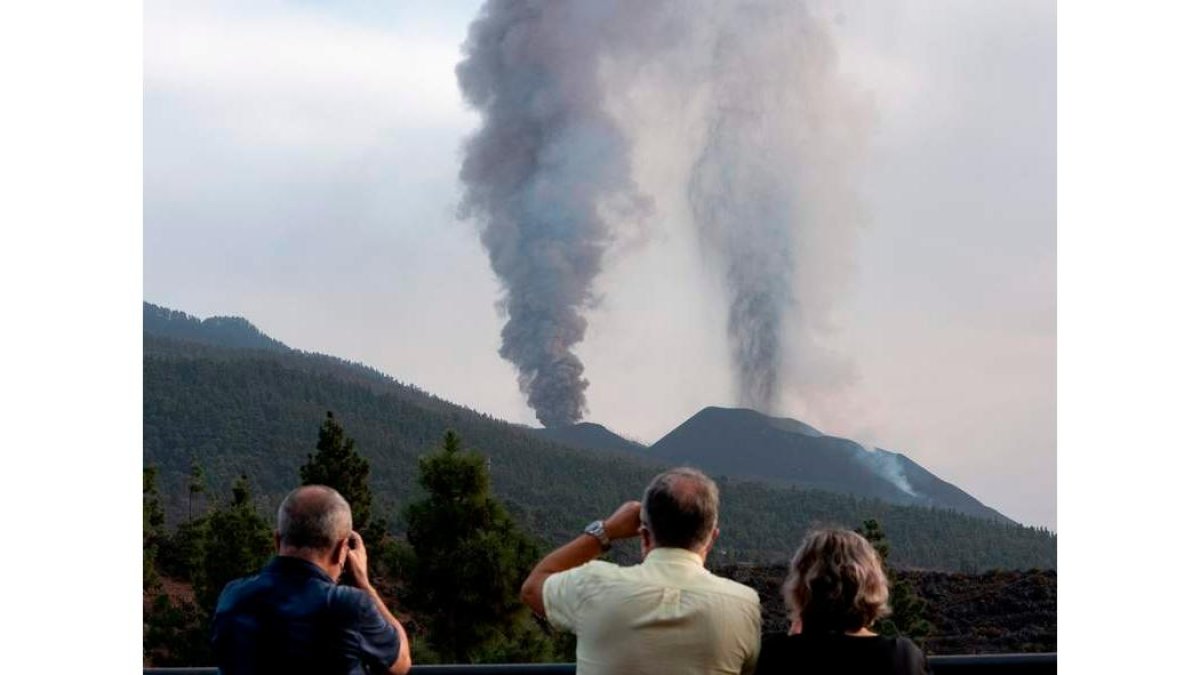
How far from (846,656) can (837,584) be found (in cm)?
14

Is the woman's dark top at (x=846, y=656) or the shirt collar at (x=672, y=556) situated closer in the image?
the woman's dark top at (x=846, y=656)

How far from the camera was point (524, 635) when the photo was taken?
3206 centimetres

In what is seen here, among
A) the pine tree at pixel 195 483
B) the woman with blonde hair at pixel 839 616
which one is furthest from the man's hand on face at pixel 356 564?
the pine tree at pixel 195 483

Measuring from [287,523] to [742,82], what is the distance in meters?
80.1

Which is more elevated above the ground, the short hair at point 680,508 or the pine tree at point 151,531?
the short hair at point 680,508

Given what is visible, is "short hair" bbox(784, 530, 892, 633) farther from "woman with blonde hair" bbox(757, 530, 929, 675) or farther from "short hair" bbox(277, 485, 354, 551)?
"short hair" bbox(277, 485, 354, 551)

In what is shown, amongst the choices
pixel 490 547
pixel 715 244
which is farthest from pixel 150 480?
pixel 715 244

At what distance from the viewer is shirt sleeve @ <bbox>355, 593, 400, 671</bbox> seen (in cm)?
285

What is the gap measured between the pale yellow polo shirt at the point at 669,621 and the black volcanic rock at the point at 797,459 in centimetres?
7627

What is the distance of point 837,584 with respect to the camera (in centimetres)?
277

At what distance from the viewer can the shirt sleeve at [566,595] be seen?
2.90 metres

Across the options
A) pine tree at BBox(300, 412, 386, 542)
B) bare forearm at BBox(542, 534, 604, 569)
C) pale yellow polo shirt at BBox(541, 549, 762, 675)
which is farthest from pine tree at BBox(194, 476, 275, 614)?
pale yellow polo shirt at BBox(541, 549, 762, 675)

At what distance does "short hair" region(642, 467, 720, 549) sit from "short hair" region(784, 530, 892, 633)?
0.20 m

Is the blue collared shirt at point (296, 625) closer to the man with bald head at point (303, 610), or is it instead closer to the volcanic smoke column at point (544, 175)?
the man with bald head at point (303, 610)
